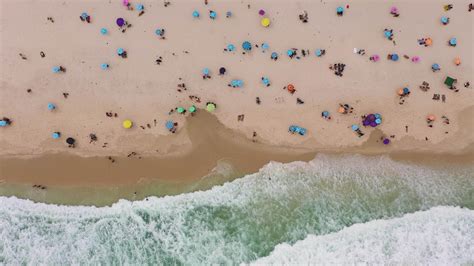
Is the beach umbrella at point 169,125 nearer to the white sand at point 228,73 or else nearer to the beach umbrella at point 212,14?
the white sand at point 228,73

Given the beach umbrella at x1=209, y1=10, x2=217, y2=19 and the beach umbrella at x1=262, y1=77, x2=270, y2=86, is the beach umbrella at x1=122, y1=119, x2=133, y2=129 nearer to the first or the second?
the beach umbrella at x1=209, y1=10, x2=217, y2=19

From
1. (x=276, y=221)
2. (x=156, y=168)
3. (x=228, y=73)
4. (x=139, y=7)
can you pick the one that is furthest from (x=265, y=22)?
(x=276, y=221)

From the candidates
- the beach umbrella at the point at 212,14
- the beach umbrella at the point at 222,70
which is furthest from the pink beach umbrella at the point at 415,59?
the beach umbrella at the point at 212,14

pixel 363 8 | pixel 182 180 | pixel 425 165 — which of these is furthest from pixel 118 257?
pixel 363 8

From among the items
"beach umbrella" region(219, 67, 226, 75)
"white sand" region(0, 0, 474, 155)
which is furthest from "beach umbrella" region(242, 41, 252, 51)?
"beach umbrella" region(219, 67, 226, 75)

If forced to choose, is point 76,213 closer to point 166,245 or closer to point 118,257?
point 118,257

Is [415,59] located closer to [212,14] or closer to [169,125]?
[212,14]
